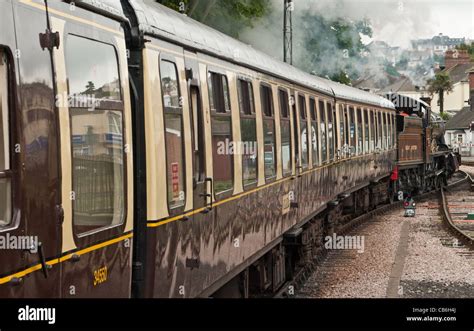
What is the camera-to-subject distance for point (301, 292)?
41.6 ft

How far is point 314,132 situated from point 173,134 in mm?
7620

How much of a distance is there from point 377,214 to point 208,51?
18078 mm

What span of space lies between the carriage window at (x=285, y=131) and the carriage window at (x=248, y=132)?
5.40 ft

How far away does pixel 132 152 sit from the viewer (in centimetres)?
539

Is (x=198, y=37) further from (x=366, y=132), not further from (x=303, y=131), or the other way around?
(x=366, y=132)

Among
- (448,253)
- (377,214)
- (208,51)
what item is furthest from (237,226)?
(377,214)

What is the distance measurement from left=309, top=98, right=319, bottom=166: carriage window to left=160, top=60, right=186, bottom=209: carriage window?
22.9 ft

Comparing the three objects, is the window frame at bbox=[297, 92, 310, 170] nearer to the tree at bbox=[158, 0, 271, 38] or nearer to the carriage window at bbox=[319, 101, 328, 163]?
the carriage window at bbox=[319, 101, 328, 163]

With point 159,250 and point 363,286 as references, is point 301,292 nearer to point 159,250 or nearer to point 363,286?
point 363,286

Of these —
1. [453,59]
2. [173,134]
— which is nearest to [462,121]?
[453,59]

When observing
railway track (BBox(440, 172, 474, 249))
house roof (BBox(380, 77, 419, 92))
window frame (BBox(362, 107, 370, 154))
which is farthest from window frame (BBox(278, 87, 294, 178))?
house roof (BBox(380, 77, 419, 92))

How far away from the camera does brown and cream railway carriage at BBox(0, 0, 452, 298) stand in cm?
395

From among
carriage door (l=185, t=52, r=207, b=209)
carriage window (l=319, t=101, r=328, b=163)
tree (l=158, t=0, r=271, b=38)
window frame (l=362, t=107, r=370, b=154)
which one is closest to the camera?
carriage door (l=185, t=52, r=207, b=209)
